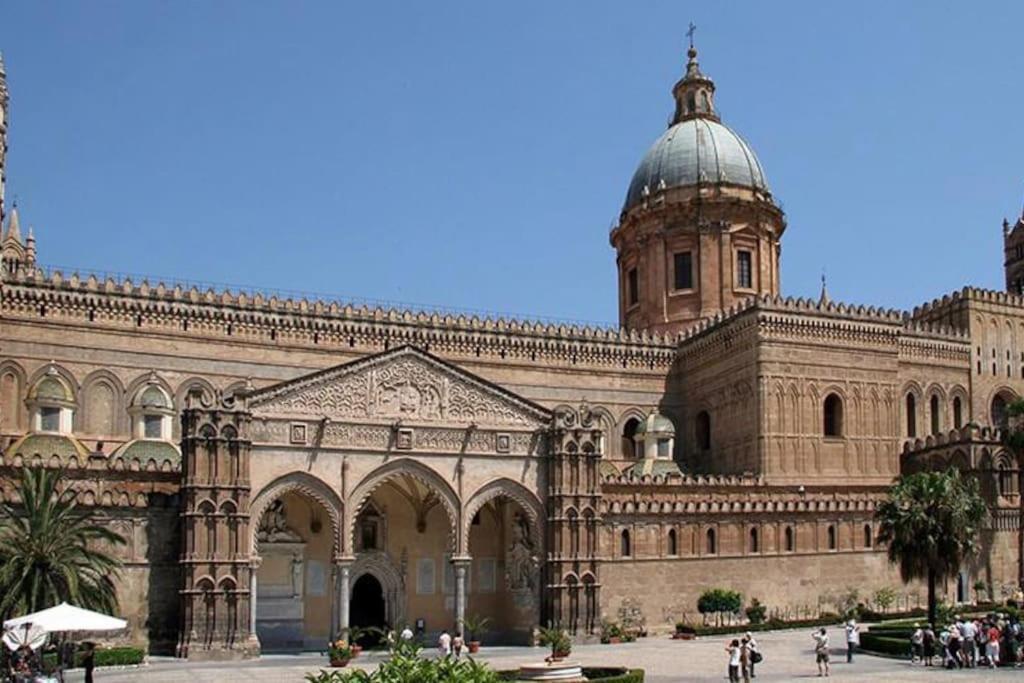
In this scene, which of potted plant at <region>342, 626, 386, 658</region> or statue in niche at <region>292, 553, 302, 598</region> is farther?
statue in niche at <region>292, 553, 302, 598</region>

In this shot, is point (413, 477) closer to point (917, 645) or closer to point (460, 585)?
point (460, 585)

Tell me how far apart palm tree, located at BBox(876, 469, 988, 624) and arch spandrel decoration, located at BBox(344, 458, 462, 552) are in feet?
46.4

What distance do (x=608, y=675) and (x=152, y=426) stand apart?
23.0m

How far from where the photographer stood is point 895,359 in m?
58.1

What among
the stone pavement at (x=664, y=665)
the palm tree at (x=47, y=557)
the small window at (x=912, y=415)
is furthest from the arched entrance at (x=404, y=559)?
the small window at (x=912, y=415)

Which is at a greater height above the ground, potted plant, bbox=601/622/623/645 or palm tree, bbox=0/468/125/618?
palm tree, bbox=0/468/125/618

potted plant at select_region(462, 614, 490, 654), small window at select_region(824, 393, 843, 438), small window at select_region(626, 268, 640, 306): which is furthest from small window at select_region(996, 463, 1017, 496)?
potted plant at select_region(462, 614, 490, 654)

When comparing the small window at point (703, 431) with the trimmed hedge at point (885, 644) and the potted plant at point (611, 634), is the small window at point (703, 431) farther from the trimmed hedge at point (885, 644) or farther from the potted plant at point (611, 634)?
the trimmed hedge at point (885, 644)

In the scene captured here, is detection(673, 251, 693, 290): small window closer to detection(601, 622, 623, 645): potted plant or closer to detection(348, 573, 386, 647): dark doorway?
detection(601, 622, 623, 645): potted plant

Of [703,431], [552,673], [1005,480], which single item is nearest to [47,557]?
[552,673]

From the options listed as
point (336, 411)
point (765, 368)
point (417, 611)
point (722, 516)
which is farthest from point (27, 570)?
point (765, 368)

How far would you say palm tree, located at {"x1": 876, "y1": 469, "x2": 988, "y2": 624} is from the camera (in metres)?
40.1

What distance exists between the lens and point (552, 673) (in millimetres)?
28391

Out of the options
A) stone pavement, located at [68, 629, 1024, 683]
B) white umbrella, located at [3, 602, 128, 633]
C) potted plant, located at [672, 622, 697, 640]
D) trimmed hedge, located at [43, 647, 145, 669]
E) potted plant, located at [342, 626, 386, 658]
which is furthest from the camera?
potted plant, located at [672, 622, 697, 640]
